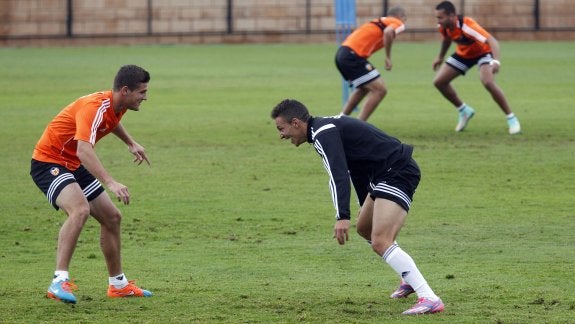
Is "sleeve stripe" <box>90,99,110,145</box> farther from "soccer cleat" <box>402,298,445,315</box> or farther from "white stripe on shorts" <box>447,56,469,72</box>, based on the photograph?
"white stripe on shorts" <box>447,56,469,72</box>

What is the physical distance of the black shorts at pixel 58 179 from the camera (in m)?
8.80

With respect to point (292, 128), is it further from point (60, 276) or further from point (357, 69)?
point (357, 69)

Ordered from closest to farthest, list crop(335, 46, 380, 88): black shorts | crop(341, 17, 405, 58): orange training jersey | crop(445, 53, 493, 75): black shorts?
1. crop(335, 46, 380, 88): black shorts
2. crop(445, 53, 493, 75): black shorts
3. crop(341, 17, 405, 58): orange training jersey

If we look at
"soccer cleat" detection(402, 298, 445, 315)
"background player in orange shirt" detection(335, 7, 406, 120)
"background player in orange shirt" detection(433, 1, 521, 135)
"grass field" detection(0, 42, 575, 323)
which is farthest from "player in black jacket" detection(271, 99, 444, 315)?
"background player in orange shirt" detection(433, 1, 521, 135)

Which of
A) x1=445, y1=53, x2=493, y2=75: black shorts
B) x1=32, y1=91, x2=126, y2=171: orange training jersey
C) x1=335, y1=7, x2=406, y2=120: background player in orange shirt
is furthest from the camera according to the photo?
x1=445, y1=53, x2=493, y2=75: black shorts

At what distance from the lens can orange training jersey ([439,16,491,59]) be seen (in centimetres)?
1920

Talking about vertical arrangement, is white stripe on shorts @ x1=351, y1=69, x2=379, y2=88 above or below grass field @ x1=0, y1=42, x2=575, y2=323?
above

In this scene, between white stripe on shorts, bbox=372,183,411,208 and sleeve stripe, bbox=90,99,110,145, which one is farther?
sleeve stripe, bbox=90,99,110,145

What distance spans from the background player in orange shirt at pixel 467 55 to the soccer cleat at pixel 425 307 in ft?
35.9

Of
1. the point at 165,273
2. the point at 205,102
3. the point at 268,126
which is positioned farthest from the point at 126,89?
the point at 205,102

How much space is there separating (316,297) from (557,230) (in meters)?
3.93

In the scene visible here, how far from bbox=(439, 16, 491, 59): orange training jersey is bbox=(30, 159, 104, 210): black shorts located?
11.3m

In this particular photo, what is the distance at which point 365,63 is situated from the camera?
19469 mm

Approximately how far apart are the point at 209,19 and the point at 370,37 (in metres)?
28.3
